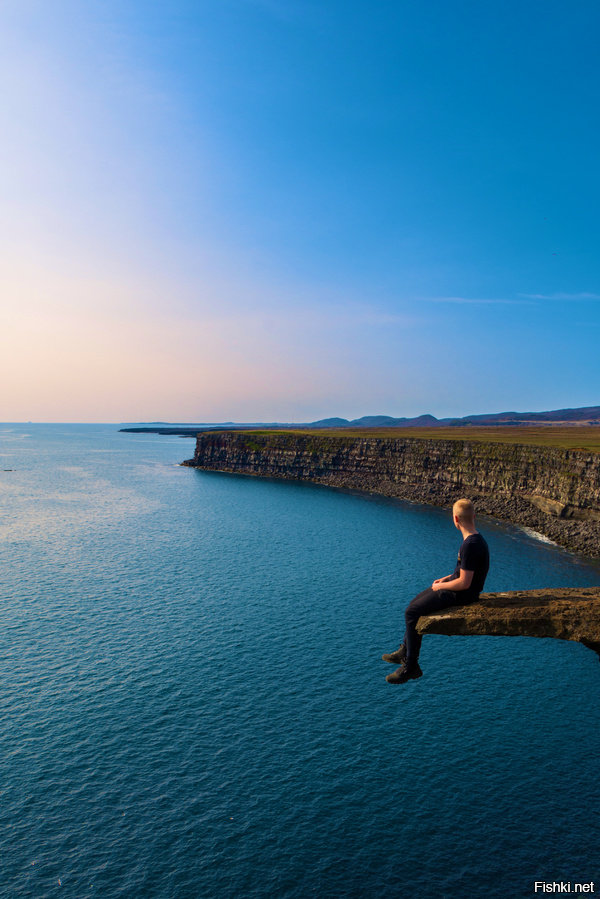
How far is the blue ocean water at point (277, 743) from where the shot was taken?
19.4 metres

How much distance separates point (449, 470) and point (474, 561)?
106968 mm

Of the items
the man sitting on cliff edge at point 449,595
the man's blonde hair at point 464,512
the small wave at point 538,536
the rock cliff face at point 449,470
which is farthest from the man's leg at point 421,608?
the small wave at point 538,536

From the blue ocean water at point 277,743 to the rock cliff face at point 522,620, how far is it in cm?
1445

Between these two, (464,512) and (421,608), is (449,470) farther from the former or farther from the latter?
(464,512)

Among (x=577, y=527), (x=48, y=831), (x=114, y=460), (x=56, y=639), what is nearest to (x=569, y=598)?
(x=48, y=831)

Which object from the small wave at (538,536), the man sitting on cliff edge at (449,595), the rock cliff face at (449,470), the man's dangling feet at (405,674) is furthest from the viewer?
the rock cliff face at (449,470)

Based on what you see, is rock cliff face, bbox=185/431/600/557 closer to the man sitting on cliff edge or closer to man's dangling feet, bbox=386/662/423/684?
the man sitting on cliff edge

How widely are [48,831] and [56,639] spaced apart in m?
18.3

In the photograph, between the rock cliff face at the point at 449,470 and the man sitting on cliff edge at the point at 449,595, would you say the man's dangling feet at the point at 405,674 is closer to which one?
the man sitting on cliff edge at the point at 449,595

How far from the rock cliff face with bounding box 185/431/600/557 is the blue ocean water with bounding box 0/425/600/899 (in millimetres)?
27289

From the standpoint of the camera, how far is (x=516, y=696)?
30.7 metres

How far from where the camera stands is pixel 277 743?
25.8 m

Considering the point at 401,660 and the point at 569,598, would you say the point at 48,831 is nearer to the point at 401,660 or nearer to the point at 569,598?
the point at 401,660

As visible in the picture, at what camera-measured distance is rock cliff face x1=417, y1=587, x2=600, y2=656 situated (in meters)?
10.1
